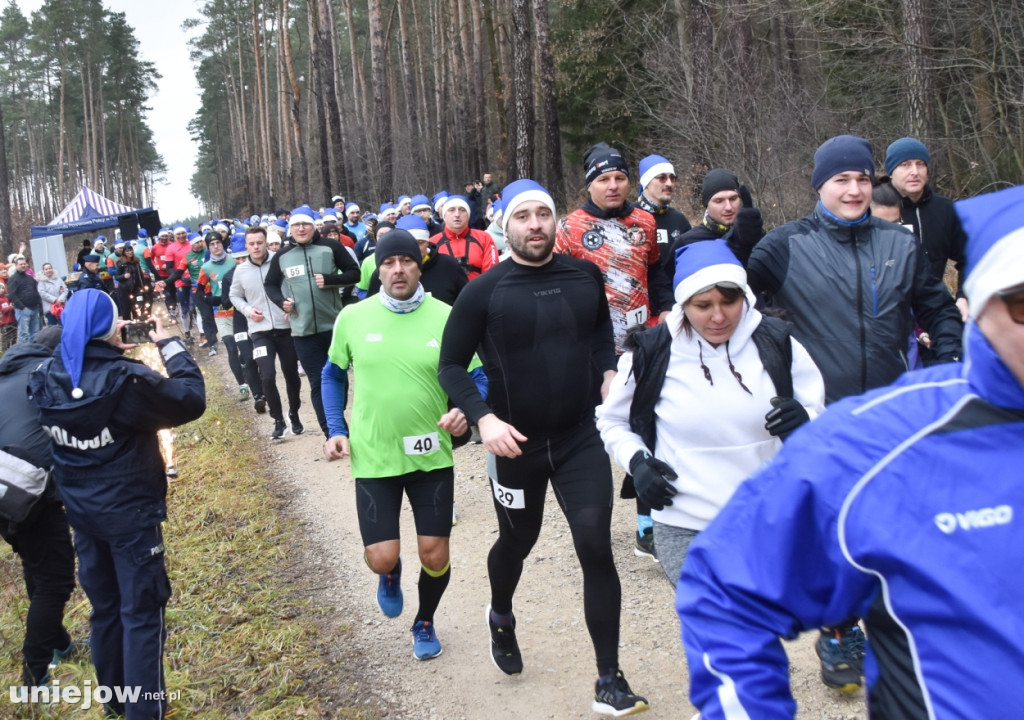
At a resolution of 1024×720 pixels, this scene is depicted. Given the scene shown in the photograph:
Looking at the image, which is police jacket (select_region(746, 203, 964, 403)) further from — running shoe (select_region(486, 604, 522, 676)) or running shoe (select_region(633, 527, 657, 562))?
running shoe (select_region(633, 527, 657, 562))

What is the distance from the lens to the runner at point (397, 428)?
4.92 m

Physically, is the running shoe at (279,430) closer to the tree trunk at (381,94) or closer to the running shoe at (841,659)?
the running shoe at (841,659)

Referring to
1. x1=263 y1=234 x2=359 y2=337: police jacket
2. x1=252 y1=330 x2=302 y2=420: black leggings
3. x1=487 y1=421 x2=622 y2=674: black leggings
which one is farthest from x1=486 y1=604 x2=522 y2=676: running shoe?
x1=252 y1=330 x2=302 y2=420: black leggings

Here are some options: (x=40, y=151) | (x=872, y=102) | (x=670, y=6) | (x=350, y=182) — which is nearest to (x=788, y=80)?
(x=872, y=102)

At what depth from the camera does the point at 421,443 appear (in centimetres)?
496

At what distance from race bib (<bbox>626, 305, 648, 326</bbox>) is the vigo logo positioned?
4313mm

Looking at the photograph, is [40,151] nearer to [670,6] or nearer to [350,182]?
[350,182]

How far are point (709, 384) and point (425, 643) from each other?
2.59m

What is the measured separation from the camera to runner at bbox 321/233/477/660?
492cm

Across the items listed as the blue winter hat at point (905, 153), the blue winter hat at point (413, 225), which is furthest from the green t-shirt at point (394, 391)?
the blue winter hat at point (905, 153)

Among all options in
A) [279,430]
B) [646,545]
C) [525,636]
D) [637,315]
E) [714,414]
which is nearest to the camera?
[714,414]

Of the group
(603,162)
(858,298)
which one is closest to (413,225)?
(603,162)

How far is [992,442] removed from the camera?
1.46 meters

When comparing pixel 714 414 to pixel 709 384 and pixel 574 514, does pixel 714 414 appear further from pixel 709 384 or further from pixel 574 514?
pixel 574 514
